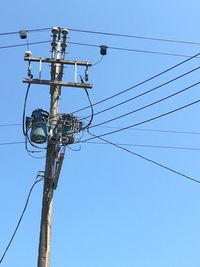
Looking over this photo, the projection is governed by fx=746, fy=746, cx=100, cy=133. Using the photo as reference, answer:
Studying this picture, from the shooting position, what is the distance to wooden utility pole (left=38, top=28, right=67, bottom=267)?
55.1 feet

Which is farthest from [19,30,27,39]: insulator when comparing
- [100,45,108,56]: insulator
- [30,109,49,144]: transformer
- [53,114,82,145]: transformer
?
[53,114,82,145]: transformer

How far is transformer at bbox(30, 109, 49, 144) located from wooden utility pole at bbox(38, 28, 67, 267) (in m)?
0.21

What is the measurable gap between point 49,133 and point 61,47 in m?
2.62

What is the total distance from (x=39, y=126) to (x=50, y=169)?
107 centimetres

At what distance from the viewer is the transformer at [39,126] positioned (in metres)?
17.8

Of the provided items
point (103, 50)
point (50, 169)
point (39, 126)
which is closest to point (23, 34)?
point (103, 50)

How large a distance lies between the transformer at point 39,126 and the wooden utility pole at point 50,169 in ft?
0.68

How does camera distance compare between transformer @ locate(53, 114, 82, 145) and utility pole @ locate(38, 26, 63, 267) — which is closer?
utility pole @ locate(38, 26, 63, 267)

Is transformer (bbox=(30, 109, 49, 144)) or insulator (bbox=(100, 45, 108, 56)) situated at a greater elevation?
insulator (bbox=(100, 45, 108, 56))

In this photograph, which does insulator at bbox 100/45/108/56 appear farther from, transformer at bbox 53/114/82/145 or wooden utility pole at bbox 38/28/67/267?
transformer at bbox 53/114/82/145

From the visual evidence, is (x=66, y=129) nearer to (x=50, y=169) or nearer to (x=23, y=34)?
(x=50, y=169)

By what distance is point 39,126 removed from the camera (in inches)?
704

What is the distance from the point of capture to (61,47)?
19.3 m

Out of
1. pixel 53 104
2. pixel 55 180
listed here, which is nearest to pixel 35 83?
pixel 53 104
